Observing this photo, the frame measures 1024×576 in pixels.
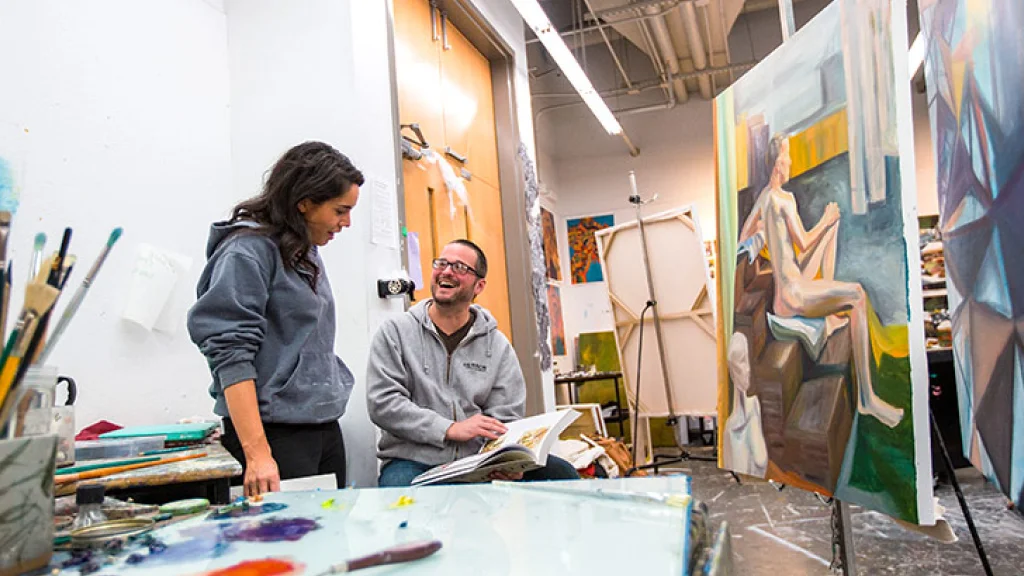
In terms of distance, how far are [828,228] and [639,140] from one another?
654cm

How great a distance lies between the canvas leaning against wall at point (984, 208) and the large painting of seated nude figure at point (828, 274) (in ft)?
0.28

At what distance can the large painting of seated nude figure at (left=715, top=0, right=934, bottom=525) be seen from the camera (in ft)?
3.94

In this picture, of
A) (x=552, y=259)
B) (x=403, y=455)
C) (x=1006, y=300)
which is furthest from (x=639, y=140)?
(x=1006, y=300)

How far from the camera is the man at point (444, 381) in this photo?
1975 millimetres

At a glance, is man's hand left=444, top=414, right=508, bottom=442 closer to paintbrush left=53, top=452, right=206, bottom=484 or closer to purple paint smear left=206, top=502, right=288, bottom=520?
paintbrush left=53, top=452, right=206, bottom=484

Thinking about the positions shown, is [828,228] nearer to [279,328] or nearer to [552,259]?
[279,328]

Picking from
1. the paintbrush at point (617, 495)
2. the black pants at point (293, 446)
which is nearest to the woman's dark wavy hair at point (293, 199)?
the black pants at point (293, 446)

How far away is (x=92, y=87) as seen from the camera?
1.93 m

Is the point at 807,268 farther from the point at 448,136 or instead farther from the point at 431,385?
the point at 448,136

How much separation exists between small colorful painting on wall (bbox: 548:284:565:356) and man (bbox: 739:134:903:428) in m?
4.74

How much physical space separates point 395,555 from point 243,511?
Result: 0.32 meters

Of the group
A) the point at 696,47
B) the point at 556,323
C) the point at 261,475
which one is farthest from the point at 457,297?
the point at 696,47

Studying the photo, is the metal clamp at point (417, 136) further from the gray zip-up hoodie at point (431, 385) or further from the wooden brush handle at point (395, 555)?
the wooden brush handle at point (395, 555)

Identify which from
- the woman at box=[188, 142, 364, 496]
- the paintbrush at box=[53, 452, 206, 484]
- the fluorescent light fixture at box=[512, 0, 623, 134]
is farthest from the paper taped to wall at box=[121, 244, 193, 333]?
the fluorescent light fixture at box=[512, 0, 623, 134]
